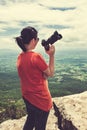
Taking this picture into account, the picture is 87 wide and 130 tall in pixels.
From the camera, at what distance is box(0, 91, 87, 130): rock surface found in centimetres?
938

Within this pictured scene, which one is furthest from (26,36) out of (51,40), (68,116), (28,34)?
(68,116)

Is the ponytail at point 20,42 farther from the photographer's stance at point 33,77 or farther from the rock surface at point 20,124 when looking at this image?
the rock surface at point 20,124

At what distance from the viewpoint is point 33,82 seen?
22.5ft

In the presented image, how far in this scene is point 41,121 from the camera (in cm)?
705

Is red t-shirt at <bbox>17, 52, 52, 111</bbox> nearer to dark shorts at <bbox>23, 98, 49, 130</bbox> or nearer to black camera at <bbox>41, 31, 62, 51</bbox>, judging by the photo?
dark shorts at <bbox>23, 98, 49, 130</bbox>

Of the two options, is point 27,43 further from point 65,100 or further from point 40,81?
point 65,100

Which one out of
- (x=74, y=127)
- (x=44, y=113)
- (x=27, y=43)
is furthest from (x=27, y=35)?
(x=74, y=127)

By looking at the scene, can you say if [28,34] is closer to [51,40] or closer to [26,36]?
[26,36]

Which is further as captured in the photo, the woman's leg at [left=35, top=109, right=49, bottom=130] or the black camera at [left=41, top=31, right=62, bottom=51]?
the woman's leg at [left=35, top=109, right=49, bottom=130]

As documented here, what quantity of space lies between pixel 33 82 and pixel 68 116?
360 cm

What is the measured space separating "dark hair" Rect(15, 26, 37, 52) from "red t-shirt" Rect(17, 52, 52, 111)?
0.33 meters

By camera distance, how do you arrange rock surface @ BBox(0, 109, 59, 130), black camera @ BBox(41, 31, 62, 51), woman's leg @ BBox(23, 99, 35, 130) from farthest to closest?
rock surface @ BBox(0, 109, 59, 130)
woman's leg @ BBox(23, 99, 35, 130)
black camera @ BBox(41, 31, 62, 51)

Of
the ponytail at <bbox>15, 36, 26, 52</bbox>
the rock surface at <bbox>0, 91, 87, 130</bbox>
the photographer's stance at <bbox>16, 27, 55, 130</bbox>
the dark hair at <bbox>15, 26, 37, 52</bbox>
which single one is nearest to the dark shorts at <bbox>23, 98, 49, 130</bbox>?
the photographer's stance at <bbox>16, 27, 55, 130</bbox>

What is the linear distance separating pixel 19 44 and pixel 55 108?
560cm
